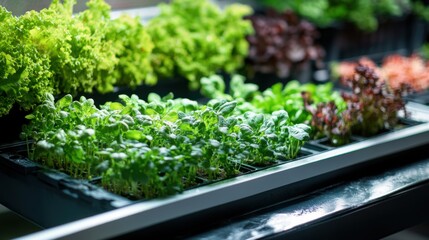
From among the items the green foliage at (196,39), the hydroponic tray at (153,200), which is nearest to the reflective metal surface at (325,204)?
the hydroponic tray at (153,200)

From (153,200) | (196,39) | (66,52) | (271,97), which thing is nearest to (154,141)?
(153,200)

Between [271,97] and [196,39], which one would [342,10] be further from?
[271,97]

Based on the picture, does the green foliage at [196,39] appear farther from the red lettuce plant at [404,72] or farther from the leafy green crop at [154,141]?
the leafy green crop at [154,141]

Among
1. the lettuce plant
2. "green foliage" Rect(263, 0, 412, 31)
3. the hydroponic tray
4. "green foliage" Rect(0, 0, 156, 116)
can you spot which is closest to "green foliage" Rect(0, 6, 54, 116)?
"green foliage" Rect(0, 0, 156, 116)

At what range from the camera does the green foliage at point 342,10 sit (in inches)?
138

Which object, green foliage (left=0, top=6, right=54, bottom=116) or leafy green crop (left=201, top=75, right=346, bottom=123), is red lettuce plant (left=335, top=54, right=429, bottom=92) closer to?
leafy green crop (left=201, top=75, right=346, bottom=123)

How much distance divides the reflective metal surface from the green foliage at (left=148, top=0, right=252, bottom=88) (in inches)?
33.0

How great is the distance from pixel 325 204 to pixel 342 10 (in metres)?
1.81

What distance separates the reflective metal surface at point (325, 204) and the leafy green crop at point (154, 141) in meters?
0.14

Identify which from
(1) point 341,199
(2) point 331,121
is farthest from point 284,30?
(1) point 341,199

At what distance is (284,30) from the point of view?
10.5ft

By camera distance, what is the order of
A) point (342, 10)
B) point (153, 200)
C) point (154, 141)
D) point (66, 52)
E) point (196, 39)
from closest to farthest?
1. point (153, 200)
2. point (154, 141)
3. point (66, 52)
4. point (196, 39)
5. point (342, 10)

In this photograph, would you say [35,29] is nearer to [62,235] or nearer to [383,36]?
[62,235]

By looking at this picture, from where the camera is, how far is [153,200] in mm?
1719
